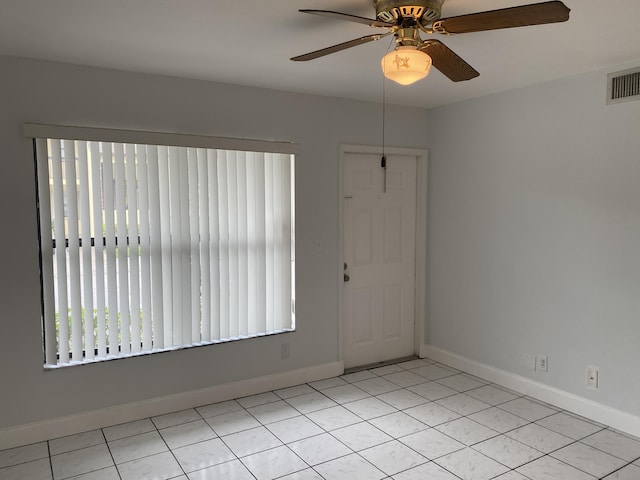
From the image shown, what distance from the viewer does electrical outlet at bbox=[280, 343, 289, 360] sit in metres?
3.79

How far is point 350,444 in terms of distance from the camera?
9.51 feet

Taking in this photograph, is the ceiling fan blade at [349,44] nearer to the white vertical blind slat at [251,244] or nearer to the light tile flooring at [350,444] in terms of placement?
the white vertical blind slat at [251,244]

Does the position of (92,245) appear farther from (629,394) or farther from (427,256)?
(629,394)

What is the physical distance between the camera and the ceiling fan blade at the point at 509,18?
156cm

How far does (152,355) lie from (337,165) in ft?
6.92

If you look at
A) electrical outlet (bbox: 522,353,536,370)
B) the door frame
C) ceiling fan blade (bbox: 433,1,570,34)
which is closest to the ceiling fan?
ceiling fan blade (bbox: 433,1,570,34)

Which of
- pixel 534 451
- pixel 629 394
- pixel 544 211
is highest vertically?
pixel 544 211

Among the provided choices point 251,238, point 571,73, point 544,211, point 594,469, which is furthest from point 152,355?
point 571,73

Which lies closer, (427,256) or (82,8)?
(82,8)

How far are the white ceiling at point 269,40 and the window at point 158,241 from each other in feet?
1.62

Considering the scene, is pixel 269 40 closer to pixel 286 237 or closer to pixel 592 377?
pixel 286 237

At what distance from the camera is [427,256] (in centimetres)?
452

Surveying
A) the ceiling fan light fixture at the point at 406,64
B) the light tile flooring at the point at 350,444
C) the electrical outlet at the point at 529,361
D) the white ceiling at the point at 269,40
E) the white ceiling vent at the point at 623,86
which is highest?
the white ceiling at the point at 269,40

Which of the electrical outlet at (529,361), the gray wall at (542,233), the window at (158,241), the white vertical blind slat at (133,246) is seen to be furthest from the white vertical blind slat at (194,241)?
the electrical outlet at (529,361)
